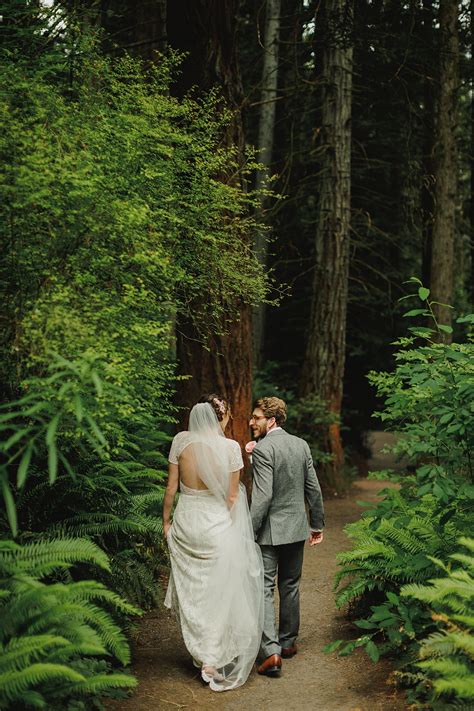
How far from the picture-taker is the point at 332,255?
14.9 meters

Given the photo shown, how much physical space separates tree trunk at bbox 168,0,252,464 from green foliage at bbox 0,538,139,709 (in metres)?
4.08

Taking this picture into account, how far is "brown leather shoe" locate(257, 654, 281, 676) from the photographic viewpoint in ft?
19.9

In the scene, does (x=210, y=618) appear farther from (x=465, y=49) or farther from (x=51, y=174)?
(x=465, y=49)

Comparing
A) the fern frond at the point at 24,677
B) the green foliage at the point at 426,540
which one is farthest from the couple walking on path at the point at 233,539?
the fern frond at the point at 24,677

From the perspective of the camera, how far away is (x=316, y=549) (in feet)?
34.7

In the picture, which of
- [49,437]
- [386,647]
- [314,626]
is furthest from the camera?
[314,626]

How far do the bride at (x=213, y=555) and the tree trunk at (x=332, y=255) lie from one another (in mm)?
8542

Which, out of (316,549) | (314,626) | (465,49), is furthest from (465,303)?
(314,626)

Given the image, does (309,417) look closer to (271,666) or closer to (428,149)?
(428,149)

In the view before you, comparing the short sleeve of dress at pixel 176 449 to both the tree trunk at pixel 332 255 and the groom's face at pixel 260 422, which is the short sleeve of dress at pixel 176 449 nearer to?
the groom's face at pixel 260 422

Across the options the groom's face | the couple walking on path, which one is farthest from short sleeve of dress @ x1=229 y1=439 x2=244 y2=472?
the groom's face

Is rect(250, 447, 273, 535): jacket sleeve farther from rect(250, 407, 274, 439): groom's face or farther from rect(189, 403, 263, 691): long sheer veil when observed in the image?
rect(250, 407, 274, 439): groom's face

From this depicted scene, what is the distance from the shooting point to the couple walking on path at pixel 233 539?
600 centimetres

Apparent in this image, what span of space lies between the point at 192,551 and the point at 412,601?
1.88 meters
